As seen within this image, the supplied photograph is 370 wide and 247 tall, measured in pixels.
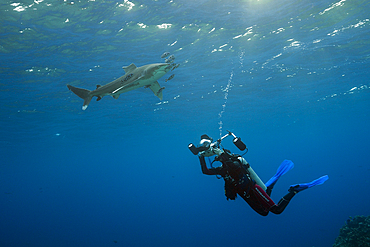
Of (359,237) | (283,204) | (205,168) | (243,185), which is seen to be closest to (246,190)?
(243,185)

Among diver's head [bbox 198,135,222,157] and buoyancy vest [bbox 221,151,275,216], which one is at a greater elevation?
diver's head [bbox 198,135,222,157]

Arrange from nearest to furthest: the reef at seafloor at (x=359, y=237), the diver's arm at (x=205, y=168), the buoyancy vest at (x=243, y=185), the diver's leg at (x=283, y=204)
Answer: the buoyancy vest at (x=243, y=185) < the diver's leg at (x=283, y=204) < the diver's arm at (x=205, y=168) < the reef at seafloor at (x=359, y=237)

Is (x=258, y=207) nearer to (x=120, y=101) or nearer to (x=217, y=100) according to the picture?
(x=120, y=101)

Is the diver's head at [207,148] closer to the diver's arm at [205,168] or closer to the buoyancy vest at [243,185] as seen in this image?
the diver's arm at [205,168]

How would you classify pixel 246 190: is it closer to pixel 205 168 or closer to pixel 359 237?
pixel 205 168

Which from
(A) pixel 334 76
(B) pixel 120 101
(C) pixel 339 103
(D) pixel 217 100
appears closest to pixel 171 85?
(B) pixel 120 101

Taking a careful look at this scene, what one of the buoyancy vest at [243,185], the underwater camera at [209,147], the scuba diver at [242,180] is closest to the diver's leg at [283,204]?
the scuba diver at [242,180]

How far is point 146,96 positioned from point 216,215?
50.9m

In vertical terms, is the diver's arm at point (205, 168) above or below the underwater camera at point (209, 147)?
below

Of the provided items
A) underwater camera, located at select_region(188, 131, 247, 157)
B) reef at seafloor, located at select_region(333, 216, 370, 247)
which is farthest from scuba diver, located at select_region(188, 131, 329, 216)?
reef at seafloor, located at select_region(333, 216, 370, 247)

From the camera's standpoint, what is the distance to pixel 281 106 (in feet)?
97.8

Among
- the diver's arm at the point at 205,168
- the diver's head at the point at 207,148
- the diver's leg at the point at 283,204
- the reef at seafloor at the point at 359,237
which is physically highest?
the diver's head at the point at 207,148

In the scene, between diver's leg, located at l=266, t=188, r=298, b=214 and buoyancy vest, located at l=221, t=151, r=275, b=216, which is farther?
diver's leg, located at l=266, t=188, r=298, b=214

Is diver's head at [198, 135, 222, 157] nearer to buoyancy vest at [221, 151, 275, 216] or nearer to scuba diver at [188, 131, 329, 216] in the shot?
scuba diver at [188, 131, 329, 216]
